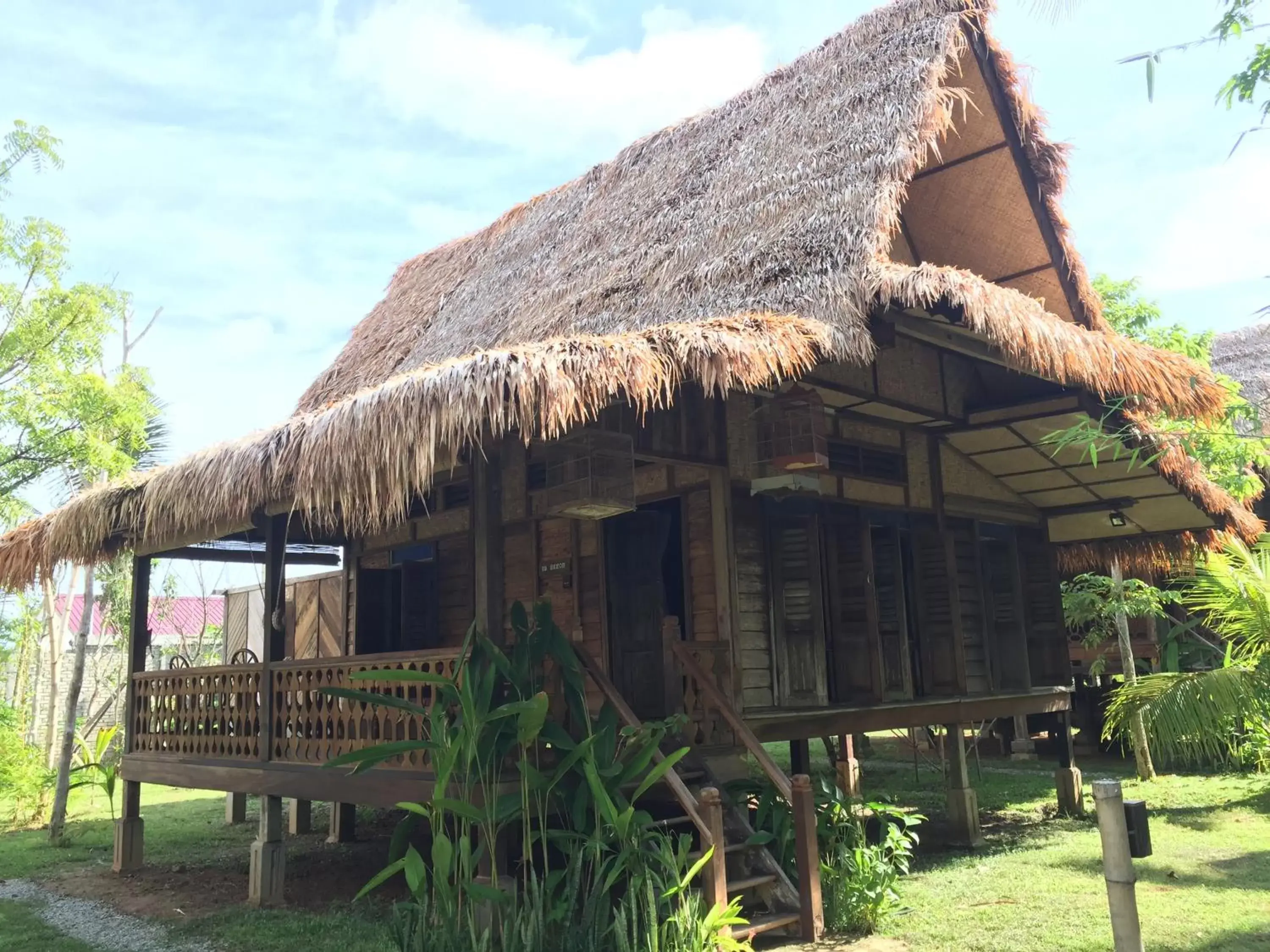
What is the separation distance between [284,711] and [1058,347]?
5688mm

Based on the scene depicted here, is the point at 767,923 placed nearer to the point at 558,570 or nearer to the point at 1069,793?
the point at 558,570

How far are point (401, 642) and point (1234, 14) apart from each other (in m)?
7.79

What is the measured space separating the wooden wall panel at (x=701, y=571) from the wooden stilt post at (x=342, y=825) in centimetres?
434

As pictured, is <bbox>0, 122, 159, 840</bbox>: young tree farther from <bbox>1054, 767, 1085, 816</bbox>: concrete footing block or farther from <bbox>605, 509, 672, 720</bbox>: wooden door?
<bbox>1054, 767, 1085, 816</bbox>: concrete footing block

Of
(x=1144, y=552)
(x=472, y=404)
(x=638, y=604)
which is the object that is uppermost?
(x=472, y=404)

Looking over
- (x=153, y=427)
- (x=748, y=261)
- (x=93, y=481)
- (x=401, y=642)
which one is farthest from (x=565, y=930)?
(x=153, y=427)

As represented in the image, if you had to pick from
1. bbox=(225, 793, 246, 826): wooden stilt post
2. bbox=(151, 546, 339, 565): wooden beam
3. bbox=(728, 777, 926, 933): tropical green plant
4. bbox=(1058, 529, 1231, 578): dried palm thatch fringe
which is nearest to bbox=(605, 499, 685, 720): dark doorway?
bbox=(728, 777, 926, 933): tropical green plant

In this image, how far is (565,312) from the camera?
8.45 metres

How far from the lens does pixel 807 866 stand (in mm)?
5215

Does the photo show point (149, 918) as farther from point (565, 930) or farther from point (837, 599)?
point (837, 599)

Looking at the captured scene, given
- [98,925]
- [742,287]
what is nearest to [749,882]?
[742,287]

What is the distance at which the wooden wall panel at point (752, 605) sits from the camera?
6.90 metres

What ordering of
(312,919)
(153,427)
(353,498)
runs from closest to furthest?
1. (353,498)
2. (312,919)
3. (153,427)

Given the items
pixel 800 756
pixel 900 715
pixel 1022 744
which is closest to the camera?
pixel 800 756
